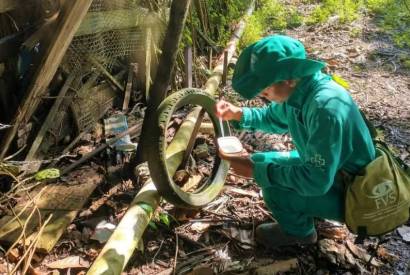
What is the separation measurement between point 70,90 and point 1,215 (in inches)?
56.2

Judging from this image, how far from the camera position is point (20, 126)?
3.86 metres

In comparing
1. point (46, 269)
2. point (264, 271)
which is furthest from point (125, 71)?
point (264, 271)

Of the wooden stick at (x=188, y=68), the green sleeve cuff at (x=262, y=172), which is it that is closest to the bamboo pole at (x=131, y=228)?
the green sleeve cuff at (x=262, y=172)

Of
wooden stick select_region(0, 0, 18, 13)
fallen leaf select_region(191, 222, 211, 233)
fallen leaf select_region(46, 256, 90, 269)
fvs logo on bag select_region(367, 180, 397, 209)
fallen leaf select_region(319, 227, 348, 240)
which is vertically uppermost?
wooden stick select_region(0, 0, 18, 13)

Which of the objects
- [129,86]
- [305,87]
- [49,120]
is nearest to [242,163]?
[305,87]

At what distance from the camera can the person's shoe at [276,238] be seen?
3324mm

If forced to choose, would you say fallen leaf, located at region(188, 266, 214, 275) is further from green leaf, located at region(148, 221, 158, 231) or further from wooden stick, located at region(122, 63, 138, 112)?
wooden stick, located at region(122, 63, 138, 112)

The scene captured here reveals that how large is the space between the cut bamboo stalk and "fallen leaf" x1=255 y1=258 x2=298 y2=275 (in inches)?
86.5

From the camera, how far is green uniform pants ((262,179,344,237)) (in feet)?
9.95

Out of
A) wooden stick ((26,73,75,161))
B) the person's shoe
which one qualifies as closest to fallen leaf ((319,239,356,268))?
the person's shoe

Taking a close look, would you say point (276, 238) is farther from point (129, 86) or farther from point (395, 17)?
point (395, 17)

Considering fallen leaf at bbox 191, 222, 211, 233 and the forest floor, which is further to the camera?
fallen leaf at bbox 191, 222, 211, 233

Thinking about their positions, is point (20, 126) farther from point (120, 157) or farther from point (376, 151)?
point (376, 151)

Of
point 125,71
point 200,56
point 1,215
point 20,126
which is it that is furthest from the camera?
point 200,56
